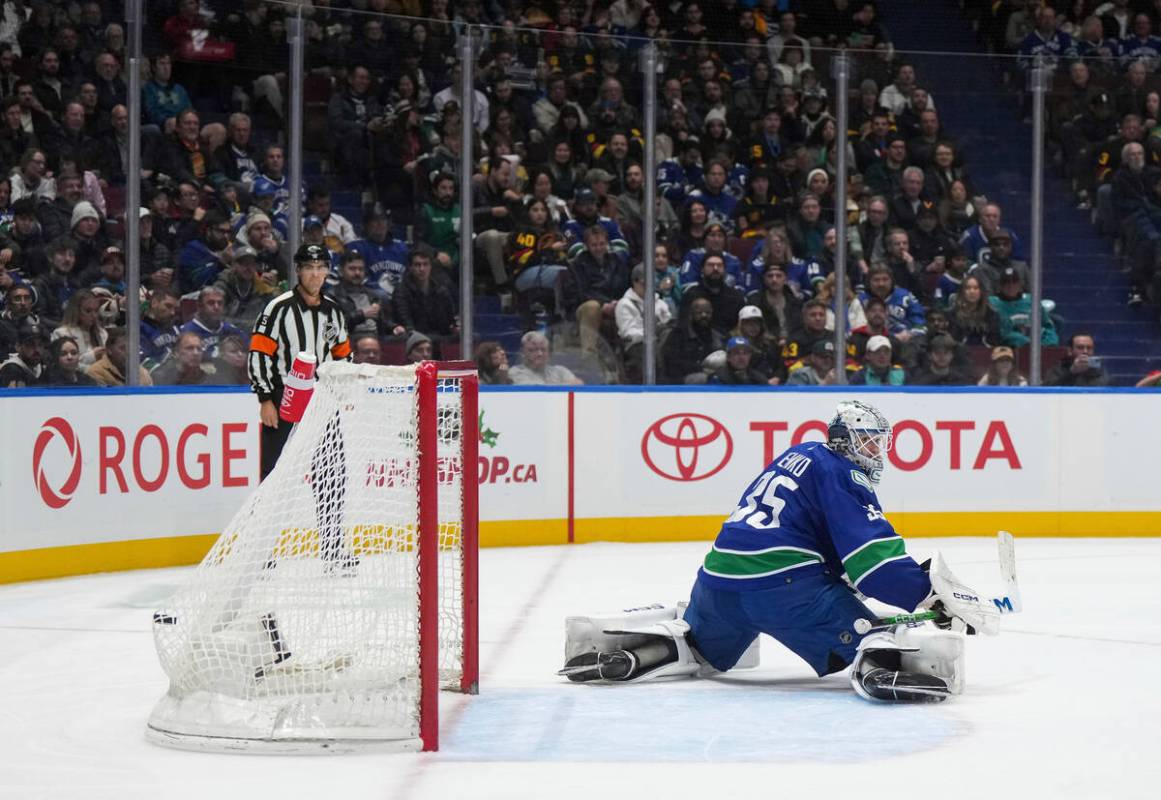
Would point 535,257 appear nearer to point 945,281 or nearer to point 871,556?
point 945,281

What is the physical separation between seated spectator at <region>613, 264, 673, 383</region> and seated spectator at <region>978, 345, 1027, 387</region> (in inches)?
53.2

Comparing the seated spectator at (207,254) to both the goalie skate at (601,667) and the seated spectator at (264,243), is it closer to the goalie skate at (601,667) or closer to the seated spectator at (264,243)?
the seated spectator at (264,243)

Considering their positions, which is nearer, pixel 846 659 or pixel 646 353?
pixel 846 659

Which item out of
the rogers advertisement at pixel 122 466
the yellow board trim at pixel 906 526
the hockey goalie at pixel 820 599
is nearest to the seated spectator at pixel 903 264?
the yellow board trim at pixel 906 526

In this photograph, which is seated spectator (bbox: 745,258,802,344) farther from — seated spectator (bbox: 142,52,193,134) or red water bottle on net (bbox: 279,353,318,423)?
red water bottle on net (bbox: 279,353,318,423)

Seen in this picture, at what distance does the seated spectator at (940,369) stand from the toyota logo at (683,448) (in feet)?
3.84

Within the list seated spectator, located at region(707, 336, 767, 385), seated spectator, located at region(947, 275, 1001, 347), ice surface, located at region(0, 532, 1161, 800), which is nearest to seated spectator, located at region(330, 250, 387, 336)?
seated spectator, located at region(707, 336, 767, 385)

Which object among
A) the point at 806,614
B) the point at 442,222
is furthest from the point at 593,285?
the point at 806,614

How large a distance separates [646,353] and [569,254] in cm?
69

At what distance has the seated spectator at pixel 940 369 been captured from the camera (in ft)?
30.8

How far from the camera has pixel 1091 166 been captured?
9508mm

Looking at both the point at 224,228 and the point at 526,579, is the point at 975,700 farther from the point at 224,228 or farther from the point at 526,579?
the point at 224,228

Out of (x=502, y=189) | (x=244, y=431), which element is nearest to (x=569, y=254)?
(x=502, y=189)

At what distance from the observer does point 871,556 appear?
4.73 meters
